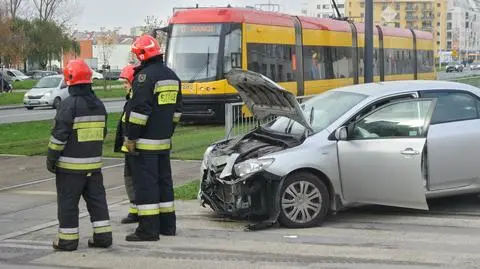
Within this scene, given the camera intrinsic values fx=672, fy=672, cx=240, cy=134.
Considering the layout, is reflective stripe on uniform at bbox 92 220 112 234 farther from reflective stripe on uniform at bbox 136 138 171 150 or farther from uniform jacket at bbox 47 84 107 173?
reflective stripe on uniform at bbox 136 138 171 150

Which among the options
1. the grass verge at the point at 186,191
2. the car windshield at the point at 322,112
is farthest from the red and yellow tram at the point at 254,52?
the car windshield at the point at 322,112

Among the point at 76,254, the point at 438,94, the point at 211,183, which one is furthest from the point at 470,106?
the point at 76,254

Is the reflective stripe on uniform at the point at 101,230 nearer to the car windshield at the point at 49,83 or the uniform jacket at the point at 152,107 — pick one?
the uniform jacket at the point at 152,107

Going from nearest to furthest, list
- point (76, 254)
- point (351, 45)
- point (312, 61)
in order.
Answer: point (76, 254), point (312, 61), point (351, 45)

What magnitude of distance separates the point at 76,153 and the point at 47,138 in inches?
444

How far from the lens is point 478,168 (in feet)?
24.7

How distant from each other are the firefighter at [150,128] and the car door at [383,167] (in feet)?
6.20

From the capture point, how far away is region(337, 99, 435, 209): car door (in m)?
7.04

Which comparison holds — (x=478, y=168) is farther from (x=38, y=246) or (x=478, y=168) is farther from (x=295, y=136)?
(x=38, y=246)

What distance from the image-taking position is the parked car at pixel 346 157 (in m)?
6.89

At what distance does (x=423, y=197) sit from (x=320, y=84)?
1735cm

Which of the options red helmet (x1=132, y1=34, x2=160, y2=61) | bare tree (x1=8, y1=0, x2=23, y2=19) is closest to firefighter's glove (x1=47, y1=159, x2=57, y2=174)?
red helmet (x1=132, y1=34, x2=160, y2=61)

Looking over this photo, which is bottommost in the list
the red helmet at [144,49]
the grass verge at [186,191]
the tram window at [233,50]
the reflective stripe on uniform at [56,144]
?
the grass verge at [186,191]

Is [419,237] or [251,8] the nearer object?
[419,237]
